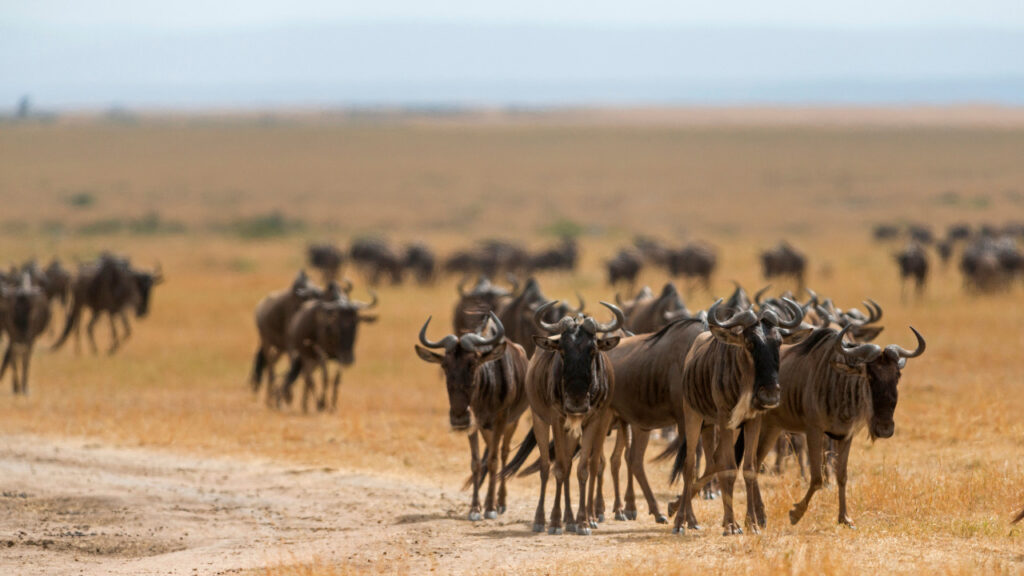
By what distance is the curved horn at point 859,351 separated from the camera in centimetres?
901

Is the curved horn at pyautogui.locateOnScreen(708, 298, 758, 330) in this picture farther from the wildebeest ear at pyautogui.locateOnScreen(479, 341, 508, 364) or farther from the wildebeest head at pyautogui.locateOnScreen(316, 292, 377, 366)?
the wildebeest head at pyautogui.locateOnScreen(316, 292, 377, 366)

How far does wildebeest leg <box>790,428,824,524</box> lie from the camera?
9227mm

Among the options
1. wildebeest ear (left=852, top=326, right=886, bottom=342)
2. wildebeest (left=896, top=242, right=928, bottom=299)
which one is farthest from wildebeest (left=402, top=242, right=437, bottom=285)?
wildebeest ear (left=852, top=326, right=886, bottom=342)

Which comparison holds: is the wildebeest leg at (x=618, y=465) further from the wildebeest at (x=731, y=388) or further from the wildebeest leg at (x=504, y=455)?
the wildebeest at (x=731, y=388)

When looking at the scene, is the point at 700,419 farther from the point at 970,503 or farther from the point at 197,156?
the point at 197,156

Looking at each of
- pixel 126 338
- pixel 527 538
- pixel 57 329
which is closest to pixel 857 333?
pixel 527 538

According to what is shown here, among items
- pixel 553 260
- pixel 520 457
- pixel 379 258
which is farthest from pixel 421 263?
pixel 520 457

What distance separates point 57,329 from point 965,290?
20416 millimetres

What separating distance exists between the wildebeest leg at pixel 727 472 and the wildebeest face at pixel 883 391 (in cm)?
97

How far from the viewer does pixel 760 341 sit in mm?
8672

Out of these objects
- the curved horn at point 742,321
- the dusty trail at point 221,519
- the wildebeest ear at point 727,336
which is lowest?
the dusty trail at point 221,519

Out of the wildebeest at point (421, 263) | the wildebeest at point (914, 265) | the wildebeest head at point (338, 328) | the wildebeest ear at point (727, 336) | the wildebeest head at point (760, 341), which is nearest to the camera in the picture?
the wildebeest head at point (760, 341)

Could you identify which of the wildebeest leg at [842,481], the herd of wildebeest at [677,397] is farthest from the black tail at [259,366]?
the wildebeest leg at [842,481]

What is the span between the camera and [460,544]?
934 centimetres
